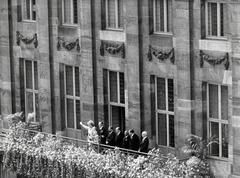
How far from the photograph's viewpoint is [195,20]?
5938cm

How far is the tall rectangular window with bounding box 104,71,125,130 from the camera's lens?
209 ft

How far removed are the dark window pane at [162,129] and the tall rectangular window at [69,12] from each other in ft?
21.0

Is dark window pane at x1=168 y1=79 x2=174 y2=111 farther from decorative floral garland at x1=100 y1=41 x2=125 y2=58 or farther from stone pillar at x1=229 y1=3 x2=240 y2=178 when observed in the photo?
stone pillar at x1=229 y1=3 x2=240 y2=178

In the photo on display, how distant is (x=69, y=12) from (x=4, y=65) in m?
5.33

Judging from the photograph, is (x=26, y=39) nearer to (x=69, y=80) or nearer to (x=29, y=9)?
(x=29, y=9)

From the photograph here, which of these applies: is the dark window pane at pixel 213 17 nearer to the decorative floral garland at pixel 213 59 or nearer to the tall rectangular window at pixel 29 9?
the decorative floral garland at pixel 213 59

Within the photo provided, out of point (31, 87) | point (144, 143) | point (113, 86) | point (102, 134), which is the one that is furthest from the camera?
point (31, 87)

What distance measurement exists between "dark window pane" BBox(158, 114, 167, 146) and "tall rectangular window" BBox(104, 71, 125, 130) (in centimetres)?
223

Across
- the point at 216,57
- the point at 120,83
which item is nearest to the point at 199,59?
the point at 216,57

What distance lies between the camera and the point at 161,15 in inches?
2411

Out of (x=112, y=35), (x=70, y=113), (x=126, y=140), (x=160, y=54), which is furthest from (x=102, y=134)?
(x=160, y=54)

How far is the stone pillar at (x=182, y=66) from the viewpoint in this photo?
59.7 metres

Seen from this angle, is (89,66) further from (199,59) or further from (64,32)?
(199,59)

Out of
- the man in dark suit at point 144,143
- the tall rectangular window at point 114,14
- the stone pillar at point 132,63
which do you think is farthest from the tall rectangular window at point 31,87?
the man in dark suit at point 144,143
